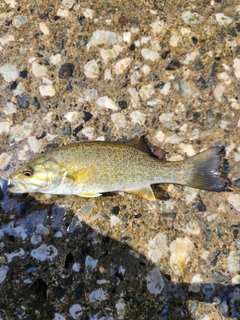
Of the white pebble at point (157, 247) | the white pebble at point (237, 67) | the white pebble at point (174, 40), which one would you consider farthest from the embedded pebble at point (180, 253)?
the white pebble at point (174, 40)

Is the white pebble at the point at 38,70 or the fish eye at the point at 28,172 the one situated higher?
the white pebble at the point at 38,70

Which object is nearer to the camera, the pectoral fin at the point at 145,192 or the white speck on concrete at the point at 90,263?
the white speck on concrete at the point at 90,263

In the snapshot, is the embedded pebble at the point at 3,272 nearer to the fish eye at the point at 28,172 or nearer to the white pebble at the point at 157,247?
the fish eye at the point at 28,172

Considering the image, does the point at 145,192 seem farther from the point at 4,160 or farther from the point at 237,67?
the point at 237,67

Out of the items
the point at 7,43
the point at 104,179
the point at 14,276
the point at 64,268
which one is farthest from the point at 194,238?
the point at 7,43

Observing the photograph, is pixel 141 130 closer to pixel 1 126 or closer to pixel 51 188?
pixel 51 188

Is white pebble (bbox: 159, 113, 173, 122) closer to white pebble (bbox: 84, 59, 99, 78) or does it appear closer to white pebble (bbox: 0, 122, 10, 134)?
white pebble (bbox: 84, 59, 99, 78)

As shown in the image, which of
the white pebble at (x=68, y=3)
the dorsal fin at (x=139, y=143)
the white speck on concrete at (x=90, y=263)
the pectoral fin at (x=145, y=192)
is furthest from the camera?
the white pebble at (x=68, y=3)
